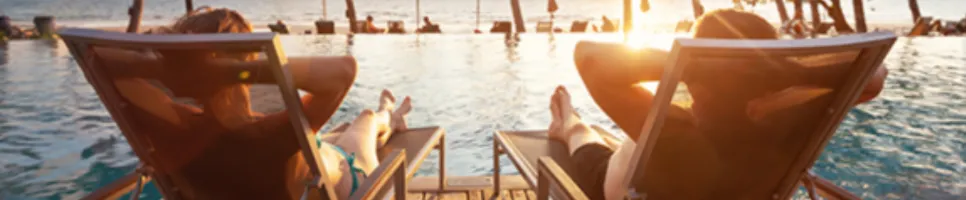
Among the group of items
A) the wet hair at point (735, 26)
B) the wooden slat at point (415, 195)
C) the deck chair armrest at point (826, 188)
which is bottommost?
the wooden slat at point (415, 195)

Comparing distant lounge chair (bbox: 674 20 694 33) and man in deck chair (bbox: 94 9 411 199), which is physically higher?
man in deck chair (bbox: 94 9 411 199)

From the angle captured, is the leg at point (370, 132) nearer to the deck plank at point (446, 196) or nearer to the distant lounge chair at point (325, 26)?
the deck plank at point (446, 196)

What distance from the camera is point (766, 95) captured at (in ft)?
4.95

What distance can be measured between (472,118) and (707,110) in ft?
15.2

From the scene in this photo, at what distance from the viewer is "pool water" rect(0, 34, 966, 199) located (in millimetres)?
4145

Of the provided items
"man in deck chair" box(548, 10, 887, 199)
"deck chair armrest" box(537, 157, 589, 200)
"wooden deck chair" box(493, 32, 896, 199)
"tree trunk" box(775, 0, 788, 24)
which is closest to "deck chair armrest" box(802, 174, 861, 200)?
"wooden deck chair" box(493, 32, 896, 199)

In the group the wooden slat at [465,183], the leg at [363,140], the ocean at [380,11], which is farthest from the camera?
the ocean at [380,11]

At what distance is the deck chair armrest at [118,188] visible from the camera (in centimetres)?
164

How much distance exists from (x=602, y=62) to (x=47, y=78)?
8932 mm

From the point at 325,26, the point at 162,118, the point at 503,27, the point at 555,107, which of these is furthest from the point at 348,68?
the point at 503,27

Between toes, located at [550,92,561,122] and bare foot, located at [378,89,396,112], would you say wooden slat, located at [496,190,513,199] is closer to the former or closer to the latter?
toes, located at [550,92,561,122]

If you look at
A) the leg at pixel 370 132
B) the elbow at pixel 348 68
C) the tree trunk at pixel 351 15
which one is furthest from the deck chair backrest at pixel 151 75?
the tree trunk at pixel 351 15

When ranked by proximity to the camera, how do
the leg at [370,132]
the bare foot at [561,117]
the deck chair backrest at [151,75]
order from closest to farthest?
the deck chair backrest at [151,75] → the leg at [370,132] → the bare foot at [561,117]

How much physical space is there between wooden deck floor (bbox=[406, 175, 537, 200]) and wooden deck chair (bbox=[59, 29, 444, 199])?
4.17 feet
